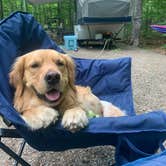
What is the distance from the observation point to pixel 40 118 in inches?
107

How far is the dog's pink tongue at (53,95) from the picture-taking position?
3.07 m

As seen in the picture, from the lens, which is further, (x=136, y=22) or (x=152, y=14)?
(x=152, y=14)

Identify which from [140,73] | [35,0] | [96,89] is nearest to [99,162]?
[96,89]

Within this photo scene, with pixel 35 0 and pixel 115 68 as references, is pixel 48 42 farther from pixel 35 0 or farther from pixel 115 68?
pixel 35 0

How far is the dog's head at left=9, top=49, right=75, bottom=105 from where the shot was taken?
9.87ft

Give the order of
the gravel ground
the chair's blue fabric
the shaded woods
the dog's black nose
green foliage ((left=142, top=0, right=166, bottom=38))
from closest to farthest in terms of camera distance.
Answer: the chair's blue fabric < the dog's black nose < the gravel ground < the shaded woods < green foliage ((left=142, top=0, right=166, bottom=38))

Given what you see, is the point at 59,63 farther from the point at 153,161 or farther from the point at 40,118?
the point at 153,161

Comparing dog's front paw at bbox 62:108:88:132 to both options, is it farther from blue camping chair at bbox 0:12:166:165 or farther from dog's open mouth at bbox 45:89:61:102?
dog's open mouth at bbox 45:89:61:102

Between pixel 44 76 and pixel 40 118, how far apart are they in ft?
1.29

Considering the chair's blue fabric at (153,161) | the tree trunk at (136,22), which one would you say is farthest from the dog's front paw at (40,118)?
the tree trunk at (136,22)

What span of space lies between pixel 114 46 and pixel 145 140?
943 centimetres

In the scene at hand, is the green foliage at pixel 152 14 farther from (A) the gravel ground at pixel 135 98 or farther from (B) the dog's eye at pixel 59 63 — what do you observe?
(B) the dog's eye at pixel 59 63

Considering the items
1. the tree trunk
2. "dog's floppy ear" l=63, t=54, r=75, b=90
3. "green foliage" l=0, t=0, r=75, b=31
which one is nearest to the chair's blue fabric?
"dog's floppy ear" l=63, t=54, r=75, b=90

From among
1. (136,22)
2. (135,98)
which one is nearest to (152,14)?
(136,22)
